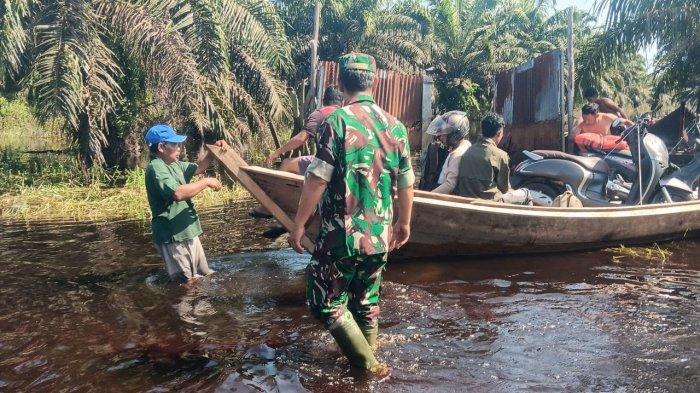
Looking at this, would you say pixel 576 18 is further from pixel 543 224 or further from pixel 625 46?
pixel 543 224

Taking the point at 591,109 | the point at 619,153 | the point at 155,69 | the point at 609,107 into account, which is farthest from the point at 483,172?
the point at 155,69

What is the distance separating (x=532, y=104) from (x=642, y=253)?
145 inches

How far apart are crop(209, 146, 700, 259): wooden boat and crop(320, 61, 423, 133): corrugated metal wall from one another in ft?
13.7

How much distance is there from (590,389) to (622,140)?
192 inches

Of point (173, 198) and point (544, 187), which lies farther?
point (544, 187)

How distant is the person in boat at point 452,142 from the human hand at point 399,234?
236cm

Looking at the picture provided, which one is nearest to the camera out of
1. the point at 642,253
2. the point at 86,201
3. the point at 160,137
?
the point at 160,137

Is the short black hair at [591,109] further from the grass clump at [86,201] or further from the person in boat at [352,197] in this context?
the grass clump at [86,201]

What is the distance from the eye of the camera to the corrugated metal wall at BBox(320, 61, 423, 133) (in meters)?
9.31

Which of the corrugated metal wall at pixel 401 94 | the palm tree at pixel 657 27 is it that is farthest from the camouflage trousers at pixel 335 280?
the palm tree at pixel 657 27

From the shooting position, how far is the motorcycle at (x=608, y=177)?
6.61 m

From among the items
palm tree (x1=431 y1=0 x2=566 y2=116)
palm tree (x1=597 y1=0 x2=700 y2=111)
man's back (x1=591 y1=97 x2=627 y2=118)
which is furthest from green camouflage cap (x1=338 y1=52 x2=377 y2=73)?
palm tree (x1=431 y1=0 x2=566 y2=116)

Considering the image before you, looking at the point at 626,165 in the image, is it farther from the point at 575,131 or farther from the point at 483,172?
the point at 483,172

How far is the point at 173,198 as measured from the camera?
168 inches
